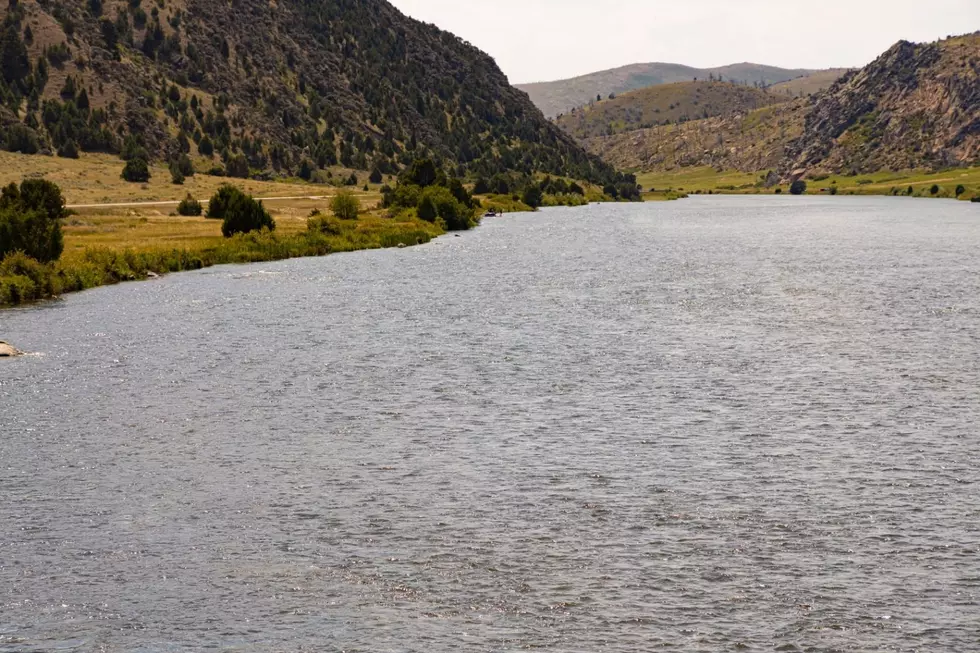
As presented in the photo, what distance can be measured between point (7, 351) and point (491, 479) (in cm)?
2953

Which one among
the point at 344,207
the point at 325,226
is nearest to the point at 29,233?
the point at 325,226

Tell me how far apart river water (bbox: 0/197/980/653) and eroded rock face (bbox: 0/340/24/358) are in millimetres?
1612

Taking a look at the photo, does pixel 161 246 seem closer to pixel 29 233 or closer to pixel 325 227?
pixel 29 233

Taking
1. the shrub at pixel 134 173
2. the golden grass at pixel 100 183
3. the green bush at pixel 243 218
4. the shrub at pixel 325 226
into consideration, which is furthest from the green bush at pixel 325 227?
the shrub at pixel 134 173

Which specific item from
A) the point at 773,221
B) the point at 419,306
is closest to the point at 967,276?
the point at 419,306

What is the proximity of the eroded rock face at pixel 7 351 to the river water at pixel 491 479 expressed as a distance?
5.29 feet

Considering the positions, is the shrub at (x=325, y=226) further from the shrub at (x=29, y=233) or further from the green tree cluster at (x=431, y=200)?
the shrub at (x=29, y=233)

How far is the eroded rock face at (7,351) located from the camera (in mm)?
50938

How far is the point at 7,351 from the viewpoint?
51.2 meters

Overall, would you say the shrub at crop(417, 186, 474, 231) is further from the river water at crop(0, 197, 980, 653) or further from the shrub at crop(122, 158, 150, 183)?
the river water at crop(0, 197, 980, 653)

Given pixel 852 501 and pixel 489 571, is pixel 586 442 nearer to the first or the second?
pixel 852 501

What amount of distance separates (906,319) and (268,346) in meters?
34.5

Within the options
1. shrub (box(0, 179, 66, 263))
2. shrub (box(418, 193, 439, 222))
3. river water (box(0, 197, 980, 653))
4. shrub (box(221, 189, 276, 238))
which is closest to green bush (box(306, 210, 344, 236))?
shrub (box(221, 189, 276, 238))

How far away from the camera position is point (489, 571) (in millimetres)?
24203
